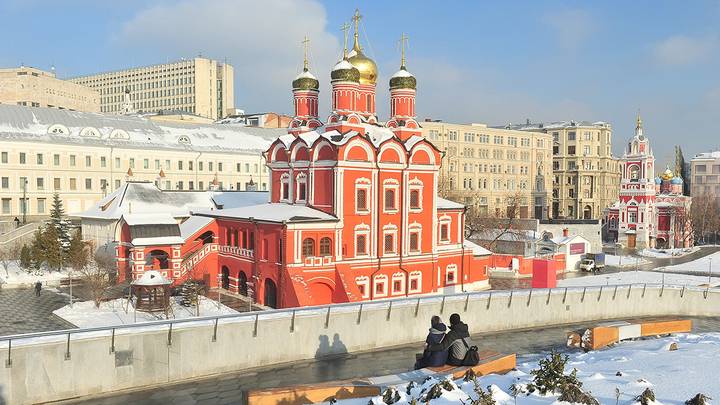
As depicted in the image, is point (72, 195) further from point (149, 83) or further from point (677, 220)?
point (149, 83)

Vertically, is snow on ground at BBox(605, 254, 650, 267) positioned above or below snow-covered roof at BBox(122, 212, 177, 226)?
below

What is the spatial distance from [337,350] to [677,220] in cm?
6065

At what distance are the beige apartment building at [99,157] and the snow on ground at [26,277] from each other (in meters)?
13.4

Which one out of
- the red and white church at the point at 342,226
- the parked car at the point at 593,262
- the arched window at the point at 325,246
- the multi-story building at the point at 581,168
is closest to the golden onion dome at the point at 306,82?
the red and white church at the point at 342,226

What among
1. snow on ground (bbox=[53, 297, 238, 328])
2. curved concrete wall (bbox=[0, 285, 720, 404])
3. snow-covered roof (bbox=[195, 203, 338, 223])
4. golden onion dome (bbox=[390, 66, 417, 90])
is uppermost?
golden onion dome (bbox=[390, 66, 417, 90])

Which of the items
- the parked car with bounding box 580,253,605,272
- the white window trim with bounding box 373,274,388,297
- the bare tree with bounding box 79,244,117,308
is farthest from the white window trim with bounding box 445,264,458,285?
the bare tree with bounding box 79,244,117,308

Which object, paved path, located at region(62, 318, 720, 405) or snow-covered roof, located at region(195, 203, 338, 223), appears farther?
snow-covered roof, located at region(195, 203, 338, 223)

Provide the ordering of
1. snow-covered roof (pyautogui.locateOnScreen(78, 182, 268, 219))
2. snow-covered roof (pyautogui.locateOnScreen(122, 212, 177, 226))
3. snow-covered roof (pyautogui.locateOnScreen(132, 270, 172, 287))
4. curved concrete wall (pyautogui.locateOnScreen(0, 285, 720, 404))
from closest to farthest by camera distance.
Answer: curved concrete wall (pyautogui.locateOnScreen(0, 285, 720, 404)) < snow-covered roof (pyautogui.locateOnScreen(132, 270, 172, 287)) < snow-covered roof (pyautogui.locateOnScreen(122, 212, 177, 226)) < snow-covered roof (pyautogui.locateOnScreen(78, 182, 268, 219))

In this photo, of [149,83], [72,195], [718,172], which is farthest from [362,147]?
[149,83]

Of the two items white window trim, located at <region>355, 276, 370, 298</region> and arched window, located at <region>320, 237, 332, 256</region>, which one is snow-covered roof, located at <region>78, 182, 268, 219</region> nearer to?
arched window, located at <region>320, 237, 332, 256</region>

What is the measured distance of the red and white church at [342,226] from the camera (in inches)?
1297

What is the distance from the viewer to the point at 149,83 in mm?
156000

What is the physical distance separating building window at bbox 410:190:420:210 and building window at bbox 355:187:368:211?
145 inches

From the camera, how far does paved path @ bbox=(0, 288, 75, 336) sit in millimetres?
27906
